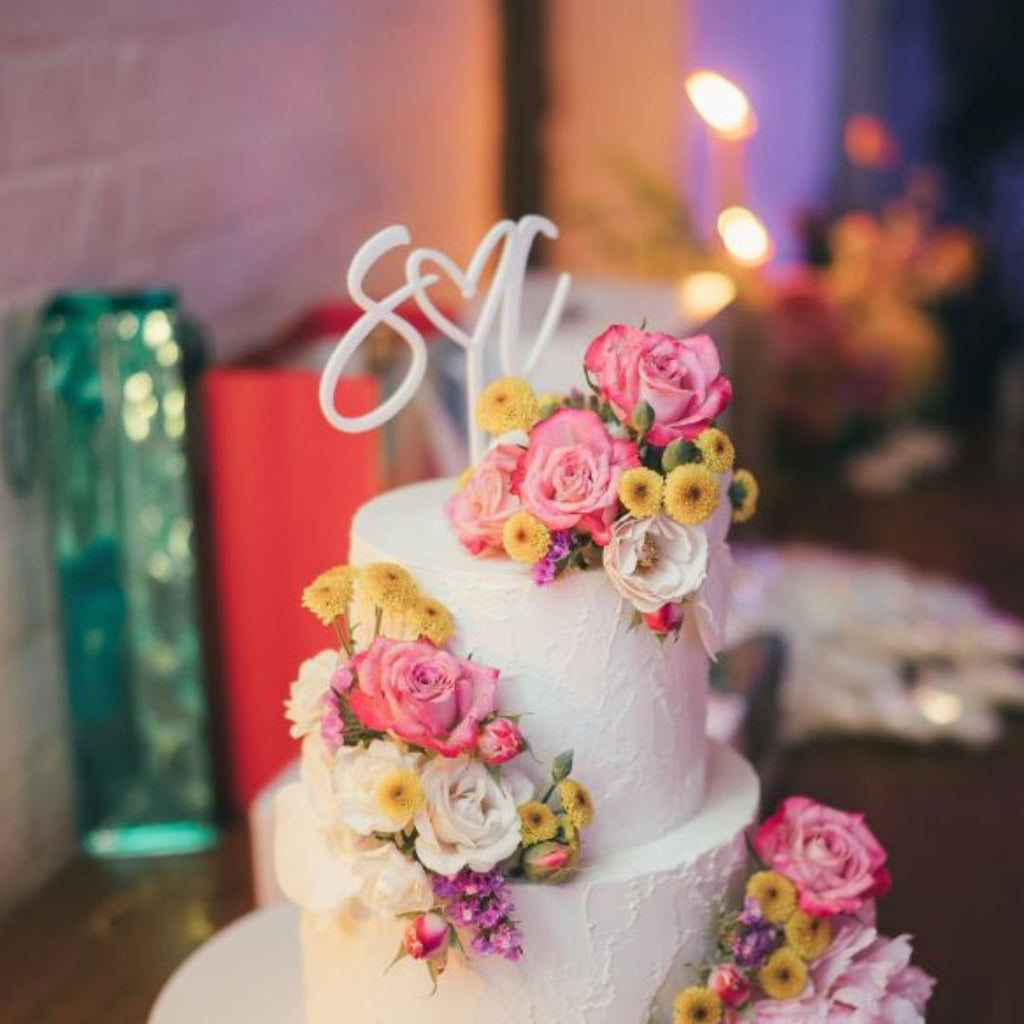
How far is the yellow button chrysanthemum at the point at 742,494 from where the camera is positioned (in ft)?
3.48

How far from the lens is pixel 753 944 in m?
1.02

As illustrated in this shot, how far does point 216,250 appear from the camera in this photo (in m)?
1.79

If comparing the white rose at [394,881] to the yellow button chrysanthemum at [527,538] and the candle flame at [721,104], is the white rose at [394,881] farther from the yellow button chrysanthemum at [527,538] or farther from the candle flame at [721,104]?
the candle flame at [721,104]

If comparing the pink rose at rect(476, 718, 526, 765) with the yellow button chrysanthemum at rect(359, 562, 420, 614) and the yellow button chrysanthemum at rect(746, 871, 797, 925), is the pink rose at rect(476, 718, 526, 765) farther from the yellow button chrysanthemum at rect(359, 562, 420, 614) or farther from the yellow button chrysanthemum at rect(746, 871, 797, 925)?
the yellow button chrysanthemum at rect(746, 871, 797, 925)

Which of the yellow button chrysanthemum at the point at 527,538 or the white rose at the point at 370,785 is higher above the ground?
the yellow button chrysanthemum at the point at 527,538

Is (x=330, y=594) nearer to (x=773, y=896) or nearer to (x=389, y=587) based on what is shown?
(x=389, y=587)

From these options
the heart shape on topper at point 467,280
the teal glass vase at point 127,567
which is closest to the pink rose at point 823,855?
the heart shape on topper at point 467,280

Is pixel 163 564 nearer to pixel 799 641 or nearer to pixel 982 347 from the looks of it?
pixel 799 641

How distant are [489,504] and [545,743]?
0.47ft

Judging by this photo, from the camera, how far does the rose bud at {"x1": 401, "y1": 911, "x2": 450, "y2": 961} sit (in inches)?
36.9

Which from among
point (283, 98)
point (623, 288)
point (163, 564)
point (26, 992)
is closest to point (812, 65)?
point (623, 288)

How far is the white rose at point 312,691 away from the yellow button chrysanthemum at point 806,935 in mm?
314

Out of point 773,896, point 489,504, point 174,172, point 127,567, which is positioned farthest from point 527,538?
Result: point 174,172

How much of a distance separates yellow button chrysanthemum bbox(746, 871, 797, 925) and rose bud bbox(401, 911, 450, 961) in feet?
0.66
